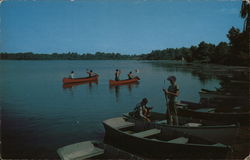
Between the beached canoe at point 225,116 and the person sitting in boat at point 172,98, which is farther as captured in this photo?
the beached canoe at point 225,116

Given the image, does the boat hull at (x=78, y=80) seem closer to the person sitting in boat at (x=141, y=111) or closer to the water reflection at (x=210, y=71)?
the water reflection at (x=210, y=71)

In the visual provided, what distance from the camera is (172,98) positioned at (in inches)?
427

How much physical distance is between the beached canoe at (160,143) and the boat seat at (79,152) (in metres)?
1.92

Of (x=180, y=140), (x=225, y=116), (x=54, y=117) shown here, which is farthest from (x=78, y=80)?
(x=180, y=140)

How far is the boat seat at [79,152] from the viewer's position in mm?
8445

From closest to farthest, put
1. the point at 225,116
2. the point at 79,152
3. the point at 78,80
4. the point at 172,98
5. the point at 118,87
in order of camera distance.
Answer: the point at 79,152 < the point at 172,98 < the point at 225,116 < the point at 118,87 < the point at 78,80

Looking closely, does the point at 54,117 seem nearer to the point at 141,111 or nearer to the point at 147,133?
the point at 141,111

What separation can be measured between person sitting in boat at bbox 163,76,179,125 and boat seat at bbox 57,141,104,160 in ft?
12.5

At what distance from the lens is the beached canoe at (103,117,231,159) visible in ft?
27.9

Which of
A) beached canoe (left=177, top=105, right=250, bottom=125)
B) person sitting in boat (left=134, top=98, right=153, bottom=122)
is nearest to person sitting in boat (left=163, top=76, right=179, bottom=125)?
person sitting in boat (left=134, top=98, right=153, bottom=122)

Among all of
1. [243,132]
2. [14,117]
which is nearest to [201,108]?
[243,132]

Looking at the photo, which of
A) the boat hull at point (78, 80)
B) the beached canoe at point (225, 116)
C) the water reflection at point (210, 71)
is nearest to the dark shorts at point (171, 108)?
the beached canoe at point (225, 116)

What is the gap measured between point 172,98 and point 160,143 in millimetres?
2286

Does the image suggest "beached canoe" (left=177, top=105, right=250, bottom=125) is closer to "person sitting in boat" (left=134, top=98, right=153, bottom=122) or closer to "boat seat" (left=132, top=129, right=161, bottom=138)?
"person sitting in boat" (left=134, top=98, right=153, bottom=122)
